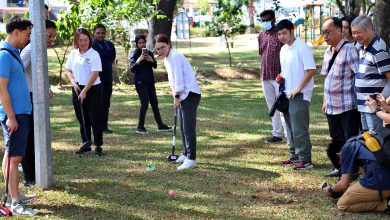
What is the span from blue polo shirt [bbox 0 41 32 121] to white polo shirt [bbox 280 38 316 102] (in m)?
3.12

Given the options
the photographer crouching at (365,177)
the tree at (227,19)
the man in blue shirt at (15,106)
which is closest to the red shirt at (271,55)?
the photographer crouching at (365,177)

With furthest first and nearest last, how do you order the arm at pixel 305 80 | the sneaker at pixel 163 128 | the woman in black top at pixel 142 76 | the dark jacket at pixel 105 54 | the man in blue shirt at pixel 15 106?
the sneaker at pixel 163 128
the woman in black top at pixel 142 76
the dark jacket at pixel 105 54
the arm at pixel 305 80
the man in blue shirt at pixel 15 106

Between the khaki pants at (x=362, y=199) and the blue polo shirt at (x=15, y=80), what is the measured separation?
9.98 ft

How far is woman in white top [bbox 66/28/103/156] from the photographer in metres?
8.27

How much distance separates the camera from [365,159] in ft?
18.5

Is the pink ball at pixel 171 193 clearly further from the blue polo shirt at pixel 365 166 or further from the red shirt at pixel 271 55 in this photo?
the red shirt at pixel 271 55

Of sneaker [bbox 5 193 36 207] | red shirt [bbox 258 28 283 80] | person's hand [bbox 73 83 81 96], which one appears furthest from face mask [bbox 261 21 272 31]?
sneaker [bbox 5 193 36 207]

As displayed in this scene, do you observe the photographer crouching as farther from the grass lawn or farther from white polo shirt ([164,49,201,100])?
white polo shirt ([164,49,201,100])

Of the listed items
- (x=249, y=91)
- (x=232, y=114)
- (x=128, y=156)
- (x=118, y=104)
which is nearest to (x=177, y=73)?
(x=128, y=156)

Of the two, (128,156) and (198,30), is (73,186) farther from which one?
(198,30)

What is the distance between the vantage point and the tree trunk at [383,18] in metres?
12.7

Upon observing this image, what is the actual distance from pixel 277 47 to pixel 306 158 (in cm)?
211

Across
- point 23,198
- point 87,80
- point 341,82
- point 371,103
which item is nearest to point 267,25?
point 341,82

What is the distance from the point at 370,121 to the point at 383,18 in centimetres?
713
